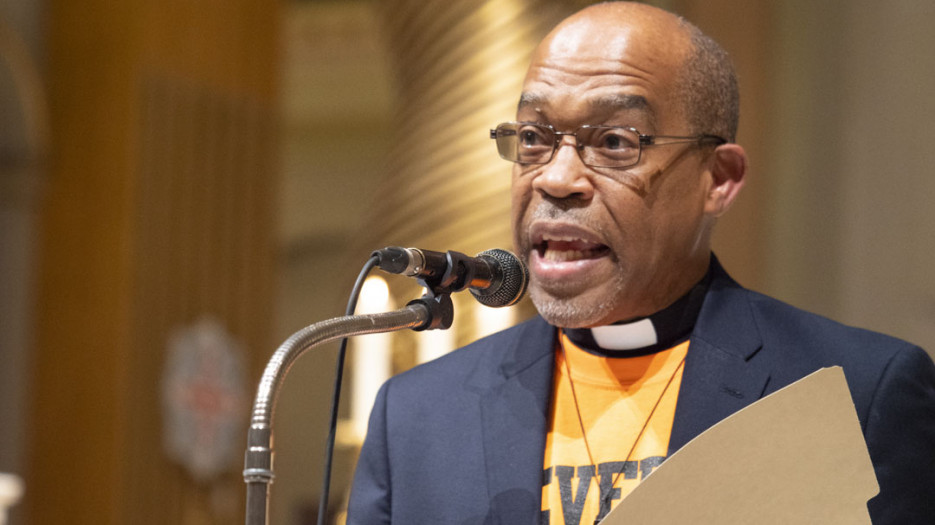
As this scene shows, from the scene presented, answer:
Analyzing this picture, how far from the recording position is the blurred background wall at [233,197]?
4.48 meters

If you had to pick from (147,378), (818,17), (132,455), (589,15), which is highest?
(818,17)

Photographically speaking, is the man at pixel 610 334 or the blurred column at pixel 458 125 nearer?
the man at pixel 610 334

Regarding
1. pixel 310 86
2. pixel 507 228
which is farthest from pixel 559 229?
pixel 310 86

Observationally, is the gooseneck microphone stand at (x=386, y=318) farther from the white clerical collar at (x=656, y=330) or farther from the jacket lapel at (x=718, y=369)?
the white clerical collar at (x=656, y=330)

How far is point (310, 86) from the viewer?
11.1 metres

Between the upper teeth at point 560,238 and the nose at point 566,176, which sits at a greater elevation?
the nose at point 566,176

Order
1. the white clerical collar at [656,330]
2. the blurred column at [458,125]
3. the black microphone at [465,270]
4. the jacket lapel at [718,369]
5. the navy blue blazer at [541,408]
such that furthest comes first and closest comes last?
the blurred column at [458,125]
the white clerical collar at [656,330]
the jacket lapel at [718,369]
the navy blue blazer at [541,408]
the black microphone at [465,270]

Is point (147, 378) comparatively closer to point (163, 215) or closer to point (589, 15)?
point (163, 215)

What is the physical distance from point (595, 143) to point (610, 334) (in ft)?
1.30

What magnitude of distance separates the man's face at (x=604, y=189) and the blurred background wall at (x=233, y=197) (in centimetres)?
134

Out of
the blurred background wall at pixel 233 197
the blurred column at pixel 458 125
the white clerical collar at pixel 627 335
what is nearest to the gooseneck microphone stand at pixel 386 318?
the white clerical collar at pixel 627 335

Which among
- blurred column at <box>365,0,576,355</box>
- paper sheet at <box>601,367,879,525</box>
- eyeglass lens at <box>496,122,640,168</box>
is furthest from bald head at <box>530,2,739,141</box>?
blurred column at <box>365,0,576,355</box>

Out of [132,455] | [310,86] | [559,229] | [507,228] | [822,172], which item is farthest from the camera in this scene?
[310,86]

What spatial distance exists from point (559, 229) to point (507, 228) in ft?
7.34
